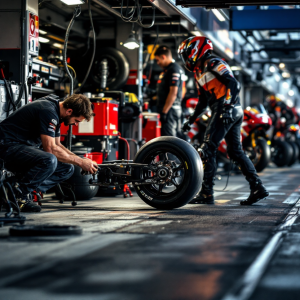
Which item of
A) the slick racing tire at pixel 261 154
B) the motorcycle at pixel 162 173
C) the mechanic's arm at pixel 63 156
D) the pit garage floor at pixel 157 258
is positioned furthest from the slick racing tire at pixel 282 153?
the mechanic's arm at pixel 63 156

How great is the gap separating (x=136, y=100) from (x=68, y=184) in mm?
2927

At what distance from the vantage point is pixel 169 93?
915 cm

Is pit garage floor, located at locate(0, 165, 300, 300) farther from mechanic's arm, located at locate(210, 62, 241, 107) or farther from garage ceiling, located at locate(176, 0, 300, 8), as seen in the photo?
garage ceiling, located at locate(176, 0, 300, 8)

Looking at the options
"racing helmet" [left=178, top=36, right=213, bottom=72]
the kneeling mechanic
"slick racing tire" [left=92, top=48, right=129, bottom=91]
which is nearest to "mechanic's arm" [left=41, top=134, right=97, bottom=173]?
the kneeling mechanic

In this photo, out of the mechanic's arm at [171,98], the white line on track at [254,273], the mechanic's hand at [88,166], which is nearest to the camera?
the white line on track at [254,273]

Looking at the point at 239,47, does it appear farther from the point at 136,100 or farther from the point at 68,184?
the point at 68,184

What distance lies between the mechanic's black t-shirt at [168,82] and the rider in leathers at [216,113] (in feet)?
6.94

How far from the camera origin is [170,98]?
9.11 metres

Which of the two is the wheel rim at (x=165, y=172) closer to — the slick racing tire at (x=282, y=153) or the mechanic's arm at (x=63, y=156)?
the mechanic's arm at (x=63, y=156)

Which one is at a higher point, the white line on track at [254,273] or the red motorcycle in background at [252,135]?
the red motorcycle in background at [252,135]

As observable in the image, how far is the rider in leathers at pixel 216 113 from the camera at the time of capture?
6648 millimetres

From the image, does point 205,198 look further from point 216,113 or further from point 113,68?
point 113,68

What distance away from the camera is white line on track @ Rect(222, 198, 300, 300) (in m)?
2.67

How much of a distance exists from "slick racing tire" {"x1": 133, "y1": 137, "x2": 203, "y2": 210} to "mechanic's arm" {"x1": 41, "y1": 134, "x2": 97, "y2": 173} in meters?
0.62
